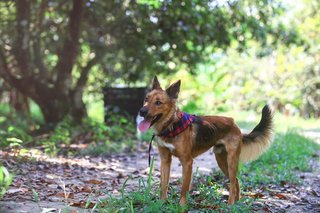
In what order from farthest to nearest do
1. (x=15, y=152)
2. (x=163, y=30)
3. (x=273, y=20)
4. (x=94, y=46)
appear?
(x=273, y=20)
(x=94, y=46)
(x=163, y=30)
(x=15, y=152)

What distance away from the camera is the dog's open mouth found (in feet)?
16.1

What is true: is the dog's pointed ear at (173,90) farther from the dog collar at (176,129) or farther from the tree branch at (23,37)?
the tree branch at (23,37)

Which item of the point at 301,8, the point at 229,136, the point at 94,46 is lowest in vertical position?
the point at 229,136

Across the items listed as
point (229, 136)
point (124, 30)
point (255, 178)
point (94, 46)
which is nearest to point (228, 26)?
point (124, 30)

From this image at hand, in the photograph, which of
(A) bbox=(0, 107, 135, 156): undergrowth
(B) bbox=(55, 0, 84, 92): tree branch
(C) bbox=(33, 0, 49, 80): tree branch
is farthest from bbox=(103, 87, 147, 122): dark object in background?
→ (C) bbox=(33, 0, 49, 80): tree branch

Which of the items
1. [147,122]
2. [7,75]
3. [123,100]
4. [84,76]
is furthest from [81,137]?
[147,122]

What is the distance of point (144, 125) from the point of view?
493cm

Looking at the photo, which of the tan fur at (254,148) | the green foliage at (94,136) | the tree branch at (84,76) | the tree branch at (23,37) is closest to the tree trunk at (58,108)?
the tree branch at (84,76)

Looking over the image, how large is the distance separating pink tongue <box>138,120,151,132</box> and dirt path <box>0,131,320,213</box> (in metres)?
0.82

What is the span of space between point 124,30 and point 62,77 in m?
1.87

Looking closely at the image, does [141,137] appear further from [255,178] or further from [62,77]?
[255,178]

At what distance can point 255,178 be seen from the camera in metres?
6.86

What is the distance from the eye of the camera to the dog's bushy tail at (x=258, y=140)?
5934 millimetres

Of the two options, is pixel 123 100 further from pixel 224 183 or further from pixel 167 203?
pixel 167 203
